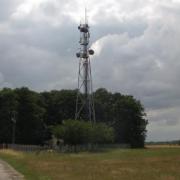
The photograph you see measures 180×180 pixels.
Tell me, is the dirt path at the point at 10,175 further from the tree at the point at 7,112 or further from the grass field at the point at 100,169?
the tree at the point at 7,112

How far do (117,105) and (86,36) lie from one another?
37.6 meters

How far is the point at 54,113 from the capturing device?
148 meters

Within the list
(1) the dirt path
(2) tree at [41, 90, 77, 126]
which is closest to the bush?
(2) tree at [41, 90, 77, 126]

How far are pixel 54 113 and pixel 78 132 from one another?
3736 centimetres

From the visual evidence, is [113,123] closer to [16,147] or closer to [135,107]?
[135,107]

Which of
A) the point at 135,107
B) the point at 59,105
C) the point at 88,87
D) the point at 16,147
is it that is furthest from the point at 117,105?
the point at 16,147

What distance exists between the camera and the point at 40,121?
132 metres


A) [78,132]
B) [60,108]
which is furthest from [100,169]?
[60,108]

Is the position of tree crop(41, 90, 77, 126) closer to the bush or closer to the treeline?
the treeline

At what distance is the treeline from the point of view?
425 ft

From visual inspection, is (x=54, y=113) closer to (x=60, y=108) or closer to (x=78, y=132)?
(x=60, y=108)

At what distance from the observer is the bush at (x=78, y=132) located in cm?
11062

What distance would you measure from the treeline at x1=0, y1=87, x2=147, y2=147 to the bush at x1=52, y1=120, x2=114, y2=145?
1485 centimetres

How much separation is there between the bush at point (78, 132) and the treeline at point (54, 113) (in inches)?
585
